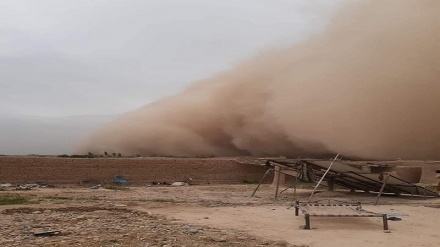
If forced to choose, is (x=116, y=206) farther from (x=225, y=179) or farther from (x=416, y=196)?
(x=225, y=179)

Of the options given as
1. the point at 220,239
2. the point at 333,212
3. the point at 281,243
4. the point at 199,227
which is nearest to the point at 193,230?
the point at 199,227

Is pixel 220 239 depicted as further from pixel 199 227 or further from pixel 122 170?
pixel 122 170

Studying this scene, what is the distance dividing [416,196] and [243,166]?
9.98m

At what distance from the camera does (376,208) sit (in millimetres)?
11898

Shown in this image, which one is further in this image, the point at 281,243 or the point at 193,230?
the point at 193,230

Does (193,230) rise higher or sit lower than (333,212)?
lower

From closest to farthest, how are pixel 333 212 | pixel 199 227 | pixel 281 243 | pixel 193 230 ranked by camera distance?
pixel 281 243 < pixel 193 230 < pixel 199 227 < pixel 333 212

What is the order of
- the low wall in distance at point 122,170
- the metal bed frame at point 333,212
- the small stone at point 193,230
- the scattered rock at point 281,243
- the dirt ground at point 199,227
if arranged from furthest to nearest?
the low wall in distance at point 122,170 < the metal bed frame at point 333,212 < the small stone at point 193,230 < the dirt ground at point 199,227 < the scattered rock at point 281,243

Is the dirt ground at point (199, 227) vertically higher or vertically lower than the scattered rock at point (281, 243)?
higher

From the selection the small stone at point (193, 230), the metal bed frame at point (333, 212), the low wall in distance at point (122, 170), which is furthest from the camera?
the low wall in distance at point (122, 170)

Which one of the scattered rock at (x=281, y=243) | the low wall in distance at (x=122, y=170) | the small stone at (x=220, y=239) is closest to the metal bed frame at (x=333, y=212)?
the scattered rock at (x=281, y=243)

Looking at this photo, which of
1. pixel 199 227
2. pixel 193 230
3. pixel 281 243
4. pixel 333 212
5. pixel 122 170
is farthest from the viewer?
pixel 122 170

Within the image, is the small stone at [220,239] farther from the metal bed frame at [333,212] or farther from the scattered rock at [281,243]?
the metal bed frame at [333,212]

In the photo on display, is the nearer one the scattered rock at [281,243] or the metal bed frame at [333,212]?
the scattered rock at [281,243]
